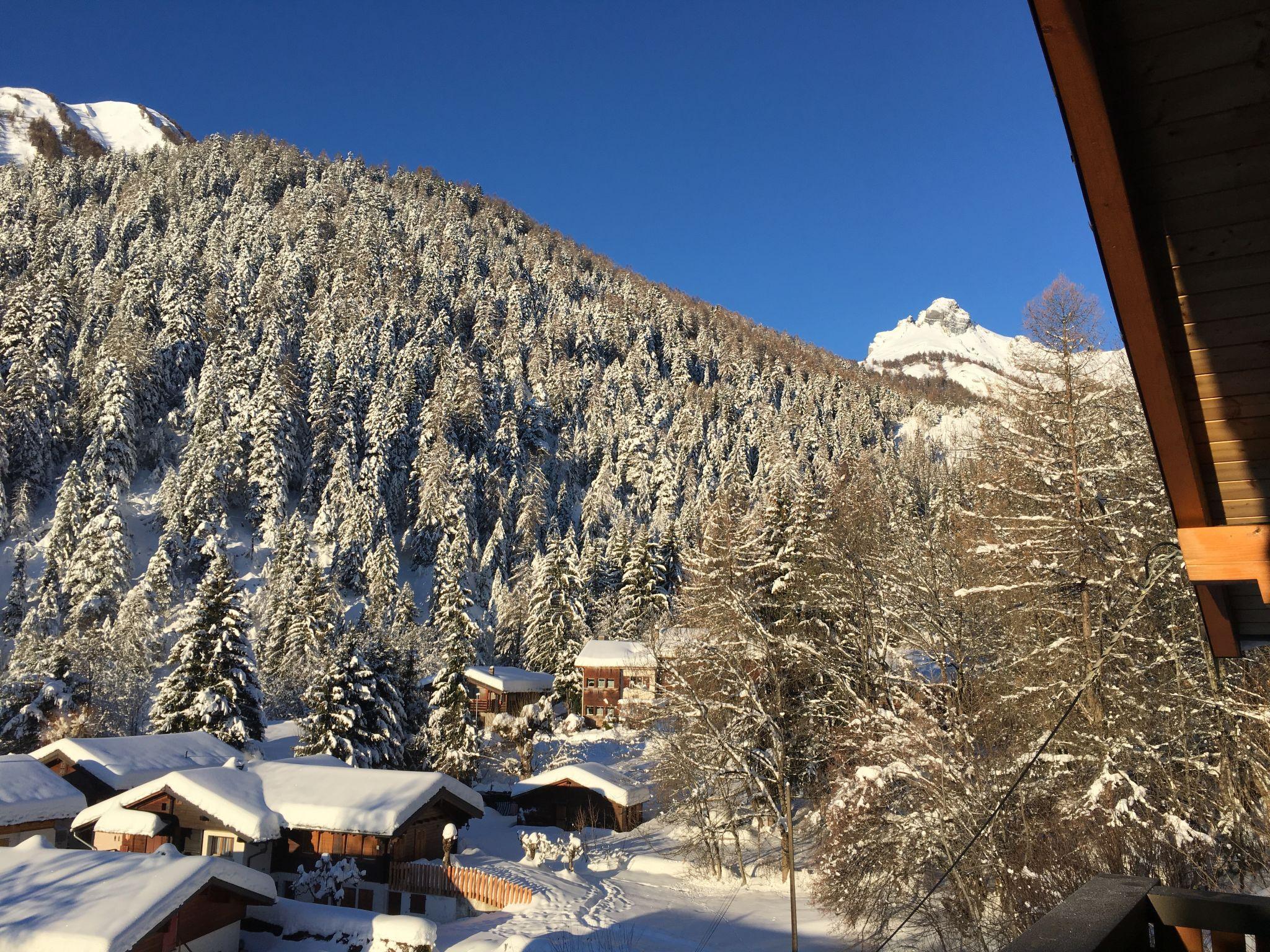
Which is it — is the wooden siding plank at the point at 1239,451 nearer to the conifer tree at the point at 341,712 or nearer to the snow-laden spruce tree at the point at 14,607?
the conifer tree at the point at 341,712

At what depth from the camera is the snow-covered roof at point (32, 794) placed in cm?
2244

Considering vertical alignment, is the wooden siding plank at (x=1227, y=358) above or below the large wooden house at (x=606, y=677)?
above

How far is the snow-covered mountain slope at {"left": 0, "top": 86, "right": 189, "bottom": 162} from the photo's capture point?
158625 mm

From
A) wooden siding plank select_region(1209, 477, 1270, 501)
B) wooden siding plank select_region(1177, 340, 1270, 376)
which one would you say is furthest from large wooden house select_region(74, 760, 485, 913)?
wooden siding plank select_region(1177, 340, 1270, 376)

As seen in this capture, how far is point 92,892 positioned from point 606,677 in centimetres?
3676

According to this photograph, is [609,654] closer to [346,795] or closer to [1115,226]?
[346,795]

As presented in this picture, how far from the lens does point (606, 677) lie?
50.4 metres

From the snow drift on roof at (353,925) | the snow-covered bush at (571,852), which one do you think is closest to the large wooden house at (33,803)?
the snow drift on roof at (353,925)

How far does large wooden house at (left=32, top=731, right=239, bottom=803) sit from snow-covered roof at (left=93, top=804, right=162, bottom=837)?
8.20ft

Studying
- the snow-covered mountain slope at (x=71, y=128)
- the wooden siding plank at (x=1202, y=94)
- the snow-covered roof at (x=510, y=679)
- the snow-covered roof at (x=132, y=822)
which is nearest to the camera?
the wooden siding plank at (x=1202, y=94)

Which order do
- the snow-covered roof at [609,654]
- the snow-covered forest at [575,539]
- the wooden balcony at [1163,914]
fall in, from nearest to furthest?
the wooden balcony at [1163,914]
the snow-covered forest at [575,539]
the snow-covered roof at [609,654]

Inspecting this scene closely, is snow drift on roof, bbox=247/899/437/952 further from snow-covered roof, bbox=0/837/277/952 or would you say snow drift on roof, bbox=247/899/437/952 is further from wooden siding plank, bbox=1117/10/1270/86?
wooden siding plank, bbox=1117/10/1270/86

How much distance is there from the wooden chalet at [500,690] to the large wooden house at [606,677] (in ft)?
9.88

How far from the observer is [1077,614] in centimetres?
1627
